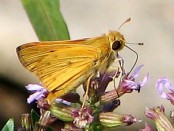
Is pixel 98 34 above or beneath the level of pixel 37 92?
beneath

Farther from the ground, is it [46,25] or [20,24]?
[46,25]

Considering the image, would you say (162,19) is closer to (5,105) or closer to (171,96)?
(5,105)

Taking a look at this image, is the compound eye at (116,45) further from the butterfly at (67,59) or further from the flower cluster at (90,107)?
the flower cluster at (90,107)

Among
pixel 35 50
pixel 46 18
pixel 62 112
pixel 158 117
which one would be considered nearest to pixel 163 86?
pixel 158 117

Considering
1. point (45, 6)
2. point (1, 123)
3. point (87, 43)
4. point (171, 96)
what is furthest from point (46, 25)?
point (1, 123)

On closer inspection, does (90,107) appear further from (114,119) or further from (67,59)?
(67,59)
